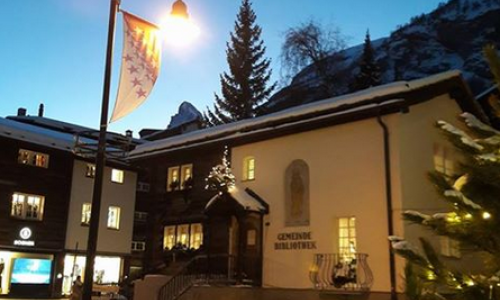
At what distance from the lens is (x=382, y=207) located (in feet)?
55.0

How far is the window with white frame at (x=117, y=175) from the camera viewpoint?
37.5 metres

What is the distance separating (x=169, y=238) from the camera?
23.9 meters

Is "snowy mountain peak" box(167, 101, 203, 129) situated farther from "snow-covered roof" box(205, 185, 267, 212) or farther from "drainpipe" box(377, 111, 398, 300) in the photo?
"drainpipe" box(377, 111, 398, 300)

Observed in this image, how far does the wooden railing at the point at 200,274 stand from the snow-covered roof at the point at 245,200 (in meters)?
2.00

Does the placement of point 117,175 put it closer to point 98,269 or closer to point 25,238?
point 98,269

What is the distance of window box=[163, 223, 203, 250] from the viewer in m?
22.7

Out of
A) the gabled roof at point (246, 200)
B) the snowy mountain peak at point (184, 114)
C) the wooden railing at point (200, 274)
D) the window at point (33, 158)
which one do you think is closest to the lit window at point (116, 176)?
the window at point (33, 158)

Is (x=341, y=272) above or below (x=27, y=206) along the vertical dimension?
below

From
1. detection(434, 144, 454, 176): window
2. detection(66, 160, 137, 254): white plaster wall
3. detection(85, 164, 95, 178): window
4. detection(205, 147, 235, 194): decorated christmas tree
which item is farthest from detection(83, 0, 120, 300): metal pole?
detection(85, 164, 95, 178): window

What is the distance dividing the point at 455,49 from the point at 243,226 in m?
69.8

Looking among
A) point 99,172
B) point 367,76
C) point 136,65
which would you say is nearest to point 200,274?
point 136,65

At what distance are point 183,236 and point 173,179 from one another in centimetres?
269

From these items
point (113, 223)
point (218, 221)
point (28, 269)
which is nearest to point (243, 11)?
point (113, 223)

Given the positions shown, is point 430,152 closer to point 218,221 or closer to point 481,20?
point 218,221
